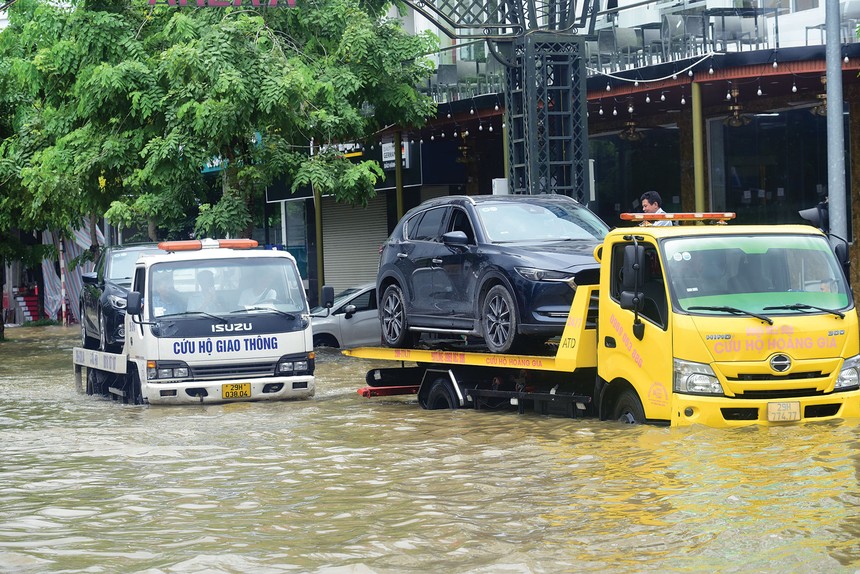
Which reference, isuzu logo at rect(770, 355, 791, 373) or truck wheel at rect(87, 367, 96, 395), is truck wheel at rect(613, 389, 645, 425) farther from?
truck wheel at rect(87, 367, 96, 395)

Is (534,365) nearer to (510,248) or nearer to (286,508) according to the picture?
(510,248)

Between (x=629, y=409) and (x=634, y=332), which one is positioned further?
(x=629, y=409)

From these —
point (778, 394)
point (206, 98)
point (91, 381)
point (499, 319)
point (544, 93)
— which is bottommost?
point (91, 381)

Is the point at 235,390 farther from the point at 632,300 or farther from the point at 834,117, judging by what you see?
the point at 834,117

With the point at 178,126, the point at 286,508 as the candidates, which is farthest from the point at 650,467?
the point at 178,126

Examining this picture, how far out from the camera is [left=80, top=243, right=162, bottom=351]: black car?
18.6 m

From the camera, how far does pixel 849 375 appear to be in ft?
36.9

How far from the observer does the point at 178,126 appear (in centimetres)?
2327

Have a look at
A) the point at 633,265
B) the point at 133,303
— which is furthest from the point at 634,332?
the point at 133,303

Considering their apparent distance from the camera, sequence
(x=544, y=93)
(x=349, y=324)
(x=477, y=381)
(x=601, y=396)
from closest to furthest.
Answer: (x=601, y=396) → (x=477, y=381) → (x=544, y=93) → (x=349, y=324)

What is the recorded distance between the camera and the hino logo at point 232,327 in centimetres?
1609

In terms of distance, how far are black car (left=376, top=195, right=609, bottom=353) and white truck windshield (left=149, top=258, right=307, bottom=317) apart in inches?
51.2

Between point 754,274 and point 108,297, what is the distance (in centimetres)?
1046

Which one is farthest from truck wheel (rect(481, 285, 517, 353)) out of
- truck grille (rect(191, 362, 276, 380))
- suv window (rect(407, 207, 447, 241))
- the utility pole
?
the utility pole
